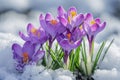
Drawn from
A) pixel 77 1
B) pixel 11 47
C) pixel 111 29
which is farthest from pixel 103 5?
pixel 11 47

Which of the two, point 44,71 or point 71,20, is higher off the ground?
point 71,20

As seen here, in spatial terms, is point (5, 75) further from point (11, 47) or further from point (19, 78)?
point (11, 47)

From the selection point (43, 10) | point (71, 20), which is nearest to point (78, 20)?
point (71, 20)

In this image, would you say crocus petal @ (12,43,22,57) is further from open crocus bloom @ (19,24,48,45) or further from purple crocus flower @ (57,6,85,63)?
purple crocus flower @ (57,6,85,63)

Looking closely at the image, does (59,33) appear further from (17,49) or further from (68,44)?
(17,49)

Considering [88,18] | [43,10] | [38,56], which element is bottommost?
[43,10]

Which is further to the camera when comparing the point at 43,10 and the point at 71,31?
the point at 43,10

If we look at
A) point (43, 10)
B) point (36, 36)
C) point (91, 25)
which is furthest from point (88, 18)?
point (43, 10)
